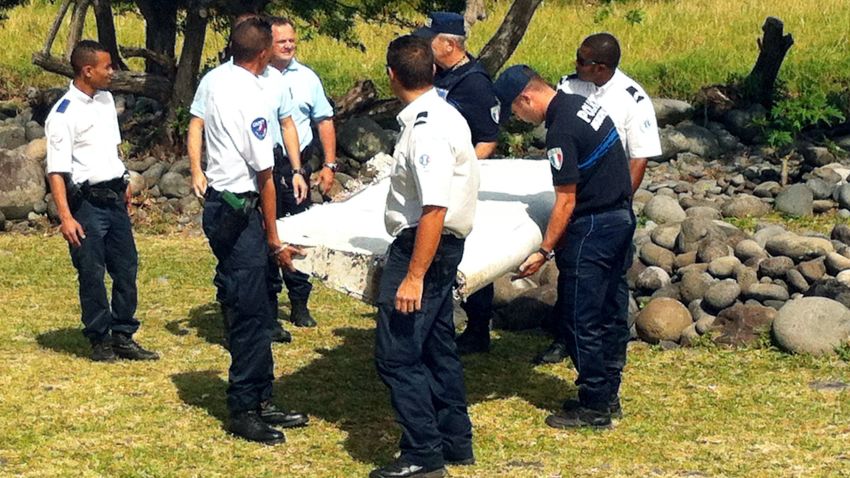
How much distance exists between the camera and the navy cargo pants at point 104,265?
7672 millimetres

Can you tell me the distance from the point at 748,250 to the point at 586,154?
332 cm

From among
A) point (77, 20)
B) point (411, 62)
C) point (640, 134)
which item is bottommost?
point (640, 134)

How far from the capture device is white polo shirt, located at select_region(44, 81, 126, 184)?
24.5ft

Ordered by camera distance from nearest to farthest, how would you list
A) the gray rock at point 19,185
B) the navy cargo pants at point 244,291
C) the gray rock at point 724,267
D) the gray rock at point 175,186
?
the navy cargo pants at point 244,291 < the gray rock at point 724,267 < the gray rock at point 19,185 < the gray rock at point 175,186

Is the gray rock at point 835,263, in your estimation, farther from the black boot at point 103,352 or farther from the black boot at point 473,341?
the black boot at point 103,352

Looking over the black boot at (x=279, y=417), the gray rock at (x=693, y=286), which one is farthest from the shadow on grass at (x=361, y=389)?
the gray rock at (x=693, y=286)

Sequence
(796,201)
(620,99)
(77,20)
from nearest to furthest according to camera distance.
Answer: (620,99) < (796,201) < (77,20)

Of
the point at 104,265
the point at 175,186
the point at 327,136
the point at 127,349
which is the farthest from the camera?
the point at 175,186

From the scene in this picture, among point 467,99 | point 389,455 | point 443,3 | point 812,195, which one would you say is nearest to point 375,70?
point 443,3

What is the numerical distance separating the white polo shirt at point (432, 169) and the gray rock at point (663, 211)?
6.03 metres

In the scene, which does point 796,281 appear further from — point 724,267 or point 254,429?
point 254,429

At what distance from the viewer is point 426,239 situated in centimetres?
559

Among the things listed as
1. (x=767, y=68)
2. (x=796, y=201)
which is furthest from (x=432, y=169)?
(x=767, y=68)

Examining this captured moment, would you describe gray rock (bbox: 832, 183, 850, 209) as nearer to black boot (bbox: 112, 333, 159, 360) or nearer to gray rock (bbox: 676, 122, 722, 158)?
gray rock (bbox: 676, 122, 722, 158)
